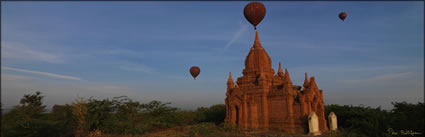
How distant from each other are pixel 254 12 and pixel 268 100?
7653mm

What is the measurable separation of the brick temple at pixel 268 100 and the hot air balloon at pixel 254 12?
5.19 m

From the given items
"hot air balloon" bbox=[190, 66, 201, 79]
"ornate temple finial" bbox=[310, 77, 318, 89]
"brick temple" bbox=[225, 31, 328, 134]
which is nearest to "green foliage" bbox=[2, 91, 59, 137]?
"hot air balloon" bbox=[190, 66, 201, 79]

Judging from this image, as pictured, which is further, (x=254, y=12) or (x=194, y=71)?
(x=194, y=71)

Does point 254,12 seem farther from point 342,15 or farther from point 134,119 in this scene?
point 134,119

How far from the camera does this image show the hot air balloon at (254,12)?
61.5 feet

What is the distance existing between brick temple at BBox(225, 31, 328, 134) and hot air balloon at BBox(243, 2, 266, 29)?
17.0ft

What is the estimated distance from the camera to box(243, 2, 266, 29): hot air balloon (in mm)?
18750

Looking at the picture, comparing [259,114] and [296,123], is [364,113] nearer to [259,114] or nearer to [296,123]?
[296,123]

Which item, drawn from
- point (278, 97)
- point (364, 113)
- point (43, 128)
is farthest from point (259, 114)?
point (43, 128)

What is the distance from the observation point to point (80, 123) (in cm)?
1733

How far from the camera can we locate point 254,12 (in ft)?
61.6

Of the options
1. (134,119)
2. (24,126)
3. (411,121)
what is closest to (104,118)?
(134,119)

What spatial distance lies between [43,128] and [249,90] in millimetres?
15478

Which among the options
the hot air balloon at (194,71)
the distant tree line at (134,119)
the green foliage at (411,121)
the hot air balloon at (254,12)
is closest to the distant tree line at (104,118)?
the distant tree line at (134,119)
